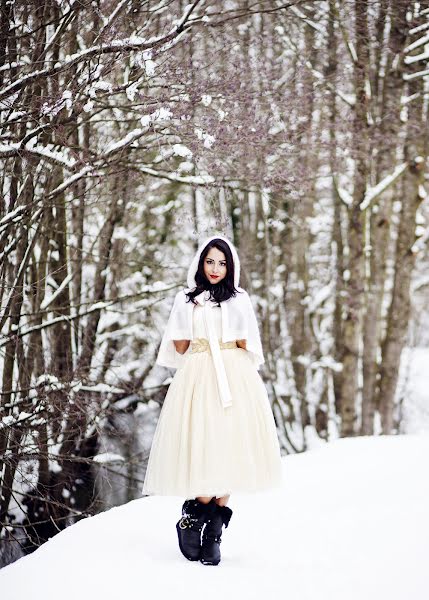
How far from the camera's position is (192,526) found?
396 centimetres

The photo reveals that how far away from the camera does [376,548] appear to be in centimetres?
419

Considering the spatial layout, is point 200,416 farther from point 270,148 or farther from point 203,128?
point 270,148

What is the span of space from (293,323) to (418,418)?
3290 mm

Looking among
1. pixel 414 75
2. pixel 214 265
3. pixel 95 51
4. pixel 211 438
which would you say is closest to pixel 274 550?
pixel 211 438

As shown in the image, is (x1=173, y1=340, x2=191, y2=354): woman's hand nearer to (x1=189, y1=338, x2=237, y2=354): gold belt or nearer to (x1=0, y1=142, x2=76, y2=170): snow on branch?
(x1=189, y1=338, x2=237, y2=354): gold belt

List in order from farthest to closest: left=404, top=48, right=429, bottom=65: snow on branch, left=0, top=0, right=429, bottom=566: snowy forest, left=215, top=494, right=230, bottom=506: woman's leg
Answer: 1. left=404, top=48, right=429, bottom=65: snow on branch
2. left=0, top=0, right=429, bottom=566: snowy forest
3. left=215, top=494, right=230, bottom=506: woman's leg

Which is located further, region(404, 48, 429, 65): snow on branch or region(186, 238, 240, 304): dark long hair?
region(404, 48, 429, 65): snow on branch

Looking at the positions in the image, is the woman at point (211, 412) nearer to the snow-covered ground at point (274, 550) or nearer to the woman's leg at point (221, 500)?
the woman's leg at point (221, 500)

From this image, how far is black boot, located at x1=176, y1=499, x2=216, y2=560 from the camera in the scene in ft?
13.0

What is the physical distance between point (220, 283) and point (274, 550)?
5.12 ft

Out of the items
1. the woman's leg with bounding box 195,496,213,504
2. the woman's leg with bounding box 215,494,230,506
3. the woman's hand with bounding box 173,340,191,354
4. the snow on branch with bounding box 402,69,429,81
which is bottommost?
the woman's leg with bounding box 215,494,230,506

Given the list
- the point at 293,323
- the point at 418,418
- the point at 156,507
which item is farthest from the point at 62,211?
the point at 418,418

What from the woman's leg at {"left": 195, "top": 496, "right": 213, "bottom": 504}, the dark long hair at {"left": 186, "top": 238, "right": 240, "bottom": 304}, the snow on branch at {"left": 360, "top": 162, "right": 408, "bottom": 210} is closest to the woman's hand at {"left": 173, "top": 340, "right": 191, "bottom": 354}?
the dark long hair at {"left": 186, "top": 238, "right": 240, "bottom": 304}

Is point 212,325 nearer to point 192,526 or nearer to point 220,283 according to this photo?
point 220,283
